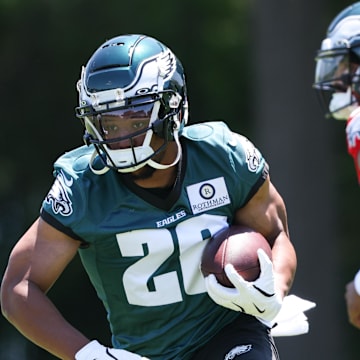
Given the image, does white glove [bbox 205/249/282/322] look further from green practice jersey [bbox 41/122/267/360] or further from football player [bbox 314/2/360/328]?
football player [bbox 314/2/360/328]

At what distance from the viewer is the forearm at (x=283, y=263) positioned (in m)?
Result: 5.86

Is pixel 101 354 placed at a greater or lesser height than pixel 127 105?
lesser

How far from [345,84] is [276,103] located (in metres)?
5.36

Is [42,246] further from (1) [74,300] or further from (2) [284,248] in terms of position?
(1) [74,300]

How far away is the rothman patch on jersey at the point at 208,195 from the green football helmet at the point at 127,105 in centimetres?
14

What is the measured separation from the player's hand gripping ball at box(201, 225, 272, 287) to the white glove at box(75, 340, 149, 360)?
43cm

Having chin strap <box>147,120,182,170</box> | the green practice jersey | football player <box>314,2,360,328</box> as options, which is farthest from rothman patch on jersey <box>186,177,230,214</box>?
football player <box>314,2,360,328</box>

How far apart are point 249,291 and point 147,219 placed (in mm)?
561

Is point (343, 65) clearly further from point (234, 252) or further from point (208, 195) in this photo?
point (234, 252)

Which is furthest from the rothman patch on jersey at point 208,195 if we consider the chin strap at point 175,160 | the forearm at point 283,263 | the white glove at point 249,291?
the white glove at point 249,291

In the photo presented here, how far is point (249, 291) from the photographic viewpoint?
5516mm

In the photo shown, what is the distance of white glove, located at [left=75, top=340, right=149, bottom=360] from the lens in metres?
5.47

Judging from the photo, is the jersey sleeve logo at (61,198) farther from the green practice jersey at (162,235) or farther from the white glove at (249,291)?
the white glove at (249,291)

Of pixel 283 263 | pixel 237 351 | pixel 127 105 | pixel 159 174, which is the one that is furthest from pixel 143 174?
pixel 237 351
